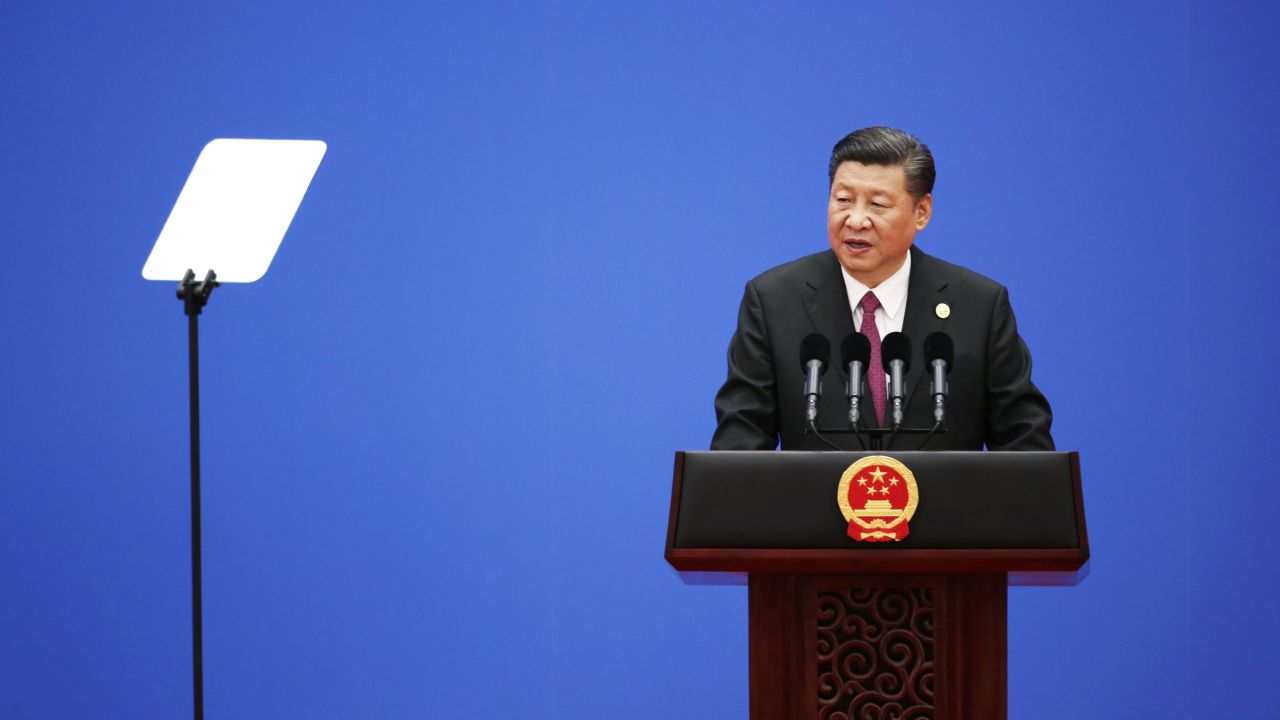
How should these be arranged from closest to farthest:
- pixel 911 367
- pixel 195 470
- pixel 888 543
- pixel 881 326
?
pixel 888 543
pixel 195 470
pixel 911 367
pixel 881 326

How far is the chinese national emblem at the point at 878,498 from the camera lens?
1642 millimetres

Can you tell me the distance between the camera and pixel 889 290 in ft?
7.25

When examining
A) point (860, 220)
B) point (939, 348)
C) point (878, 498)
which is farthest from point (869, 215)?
point (878, 498)

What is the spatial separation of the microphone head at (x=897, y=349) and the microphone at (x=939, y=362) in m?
0.04

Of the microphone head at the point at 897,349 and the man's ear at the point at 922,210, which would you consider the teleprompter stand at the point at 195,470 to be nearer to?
the microphone head at the point at 897,349

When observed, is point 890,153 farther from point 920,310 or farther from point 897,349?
Result: point 897,349

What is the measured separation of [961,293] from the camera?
219 cm

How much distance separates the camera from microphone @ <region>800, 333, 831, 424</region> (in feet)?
5.89

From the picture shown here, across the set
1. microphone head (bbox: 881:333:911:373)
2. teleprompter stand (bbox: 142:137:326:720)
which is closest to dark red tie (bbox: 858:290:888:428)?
microphone head (bbox: 881:333:911:373)

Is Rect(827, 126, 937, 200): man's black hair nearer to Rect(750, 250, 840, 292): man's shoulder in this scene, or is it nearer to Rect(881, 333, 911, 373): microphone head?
Rect(750, 250, 840, 292): man's shoulder

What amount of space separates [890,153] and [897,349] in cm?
46

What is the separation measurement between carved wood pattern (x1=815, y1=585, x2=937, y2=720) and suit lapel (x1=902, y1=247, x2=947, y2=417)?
1.33 ft

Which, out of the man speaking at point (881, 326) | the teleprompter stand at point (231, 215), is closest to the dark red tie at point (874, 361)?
the man speaking at point (881, 326)

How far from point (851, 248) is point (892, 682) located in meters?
0.75
